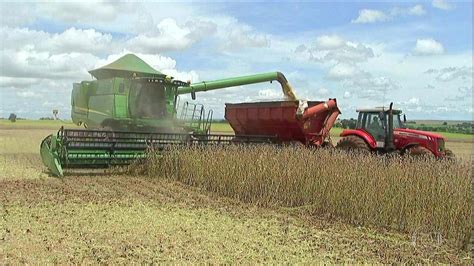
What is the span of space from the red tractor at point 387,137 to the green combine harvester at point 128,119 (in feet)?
7.48

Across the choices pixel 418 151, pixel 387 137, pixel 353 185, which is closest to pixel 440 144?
pixel 418 151

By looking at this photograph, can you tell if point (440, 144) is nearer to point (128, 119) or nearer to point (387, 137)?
point (387, 137)

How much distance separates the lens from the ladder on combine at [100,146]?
Result: 33.3 feet

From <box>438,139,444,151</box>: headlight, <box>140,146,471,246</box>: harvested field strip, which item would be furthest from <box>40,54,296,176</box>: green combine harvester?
<box>438,139,444,151</box>: headlight

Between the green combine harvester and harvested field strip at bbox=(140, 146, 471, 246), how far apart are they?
74.4 inches

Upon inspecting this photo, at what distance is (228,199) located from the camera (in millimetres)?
8188

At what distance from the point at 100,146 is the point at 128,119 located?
7.44 feet

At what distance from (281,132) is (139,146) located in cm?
403

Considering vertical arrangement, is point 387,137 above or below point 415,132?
below

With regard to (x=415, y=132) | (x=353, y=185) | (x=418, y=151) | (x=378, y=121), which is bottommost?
(x=353, y=185)

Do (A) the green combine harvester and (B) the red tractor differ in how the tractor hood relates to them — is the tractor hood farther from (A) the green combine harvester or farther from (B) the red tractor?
(A) the green combine harvester

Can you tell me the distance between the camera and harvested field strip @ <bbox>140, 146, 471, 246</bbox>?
595 centimetres

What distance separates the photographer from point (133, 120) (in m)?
12.8

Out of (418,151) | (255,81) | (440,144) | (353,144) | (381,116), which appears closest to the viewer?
(418,151)
